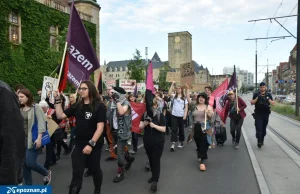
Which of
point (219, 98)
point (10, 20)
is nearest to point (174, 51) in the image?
point (10, 20)

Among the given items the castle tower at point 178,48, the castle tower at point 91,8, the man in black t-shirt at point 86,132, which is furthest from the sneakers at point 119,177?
the castle tower at point 178,48

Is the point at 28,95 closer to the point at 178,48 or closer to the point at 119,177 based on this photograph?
the point at 119,177

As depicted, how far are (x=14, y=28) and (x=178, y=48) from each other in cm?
9273

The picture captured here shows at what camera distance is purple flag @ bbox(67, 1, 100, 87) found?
5234mm

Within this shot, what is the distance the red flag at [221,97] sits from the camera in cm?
864

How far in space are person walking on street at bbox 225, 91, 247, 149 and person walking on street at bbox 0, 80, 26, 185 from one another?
738 cm

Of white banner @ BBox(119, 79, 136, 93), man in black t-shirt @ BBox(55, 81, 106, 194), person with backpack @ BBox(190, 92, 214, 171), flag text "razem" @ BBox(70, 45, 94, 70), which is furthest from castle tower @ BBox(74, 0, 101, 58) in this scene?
man in black t-shirt @ BBox(55, 81, 106, 194)

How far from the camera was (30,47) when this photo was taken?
22.0 m

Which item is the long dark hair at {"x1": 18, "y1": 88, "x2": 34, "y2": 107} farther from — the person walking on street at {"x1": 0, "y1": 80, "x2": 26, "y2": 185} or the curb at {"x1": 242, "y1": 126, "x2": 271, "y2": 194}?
the curb at {"x1": 242, "y1": 126, "x2": 271, "y2": 194}

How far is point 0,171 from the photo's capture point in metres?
1.96

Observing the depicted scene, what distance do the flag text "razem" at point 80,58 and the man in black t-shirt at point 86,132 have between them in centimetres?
119

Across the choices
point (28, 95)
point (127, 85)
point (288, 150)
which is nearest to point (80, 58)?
point (28, 95)

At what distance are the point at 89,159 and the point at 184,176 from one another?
2.40 m

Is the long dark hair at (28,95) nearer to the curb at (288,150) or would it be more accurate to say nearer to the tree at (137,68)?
the curb at (288,150)
